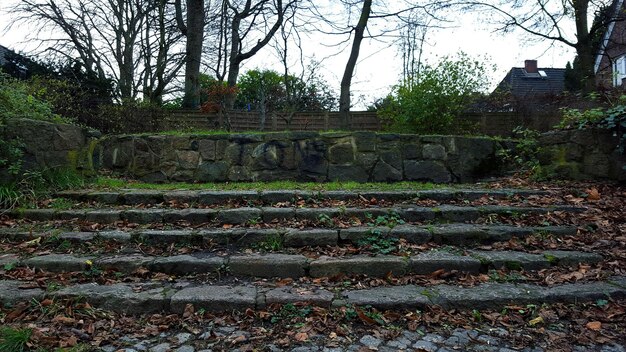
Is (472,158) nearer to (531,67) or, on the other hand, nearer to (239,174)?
(239,174)

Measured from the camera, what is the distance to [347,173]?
231 inches

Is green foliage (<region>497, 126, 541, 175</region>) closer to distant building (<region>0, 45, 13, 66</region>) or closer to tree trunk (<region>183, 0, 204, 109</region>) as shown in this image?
tree trunk (<region>183, 0, 204, 109</region>)

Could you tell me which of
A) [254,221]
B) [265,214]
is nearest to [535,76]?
[265,214]

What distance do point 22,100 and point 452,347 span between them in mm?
5464

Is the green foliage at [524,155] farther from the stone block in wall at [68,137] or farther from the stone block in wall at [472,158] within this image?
the stone block in wall at [68,137]

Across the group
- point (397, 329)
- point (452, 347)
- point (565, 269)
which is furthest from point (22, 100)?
point (565, 269)

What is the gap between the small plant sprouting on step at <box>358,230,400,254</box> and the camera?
→ 3242 mm

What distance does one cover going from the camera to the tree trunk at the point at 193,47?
11.8m

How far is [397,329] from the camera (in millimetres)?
2305

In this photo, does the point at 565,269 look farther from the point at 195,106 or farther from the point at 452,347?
the point at 195,106

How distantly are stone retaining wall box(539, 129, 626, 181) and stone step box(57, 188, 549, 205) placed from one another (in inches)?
38.3

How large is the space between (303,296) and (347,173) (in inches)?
136

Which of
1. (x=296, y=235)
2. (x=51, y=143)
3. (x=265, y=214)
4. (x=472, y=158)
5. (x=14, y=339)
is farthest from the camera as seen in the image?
(x=472, y=158)

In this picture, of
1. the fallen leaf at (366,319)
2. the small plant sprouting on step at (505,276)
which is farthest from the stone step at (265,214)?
the fallen leaf at (366,319)
